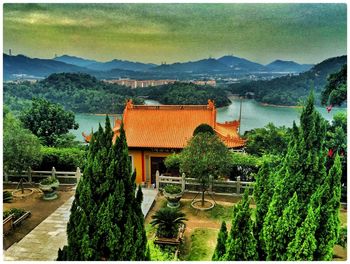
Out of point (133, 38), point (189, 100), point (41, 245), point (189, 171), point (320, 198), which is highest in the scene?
point (133, 38)

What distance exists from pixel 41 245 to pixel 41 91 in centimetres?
542

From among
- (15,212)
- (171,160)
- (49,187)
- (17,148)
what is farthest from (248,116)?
(15,212)

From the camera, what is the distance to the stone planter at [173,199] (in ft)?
23.2

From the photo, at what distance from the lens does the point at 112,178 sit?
12.7ft

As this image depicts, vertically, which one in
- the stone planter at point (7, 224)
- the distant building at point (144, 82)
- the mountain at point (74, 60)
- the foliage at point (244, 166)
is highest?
the mountain at point (74, 60)

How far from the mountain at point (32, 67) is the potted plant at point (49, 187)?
2752 millimetres

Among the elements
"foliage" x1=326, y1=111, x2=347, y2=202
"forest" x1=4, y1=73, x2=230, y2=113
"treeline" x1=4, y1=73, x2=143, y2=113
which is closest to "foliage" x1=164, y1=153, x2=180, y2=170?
"forest" x1=4, y1=73, x2=230, y2=113

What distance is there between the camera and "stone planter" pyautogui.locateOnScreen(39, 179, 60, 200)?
7469 mm

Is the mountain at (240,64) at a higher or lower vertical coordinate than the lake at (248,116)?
higher

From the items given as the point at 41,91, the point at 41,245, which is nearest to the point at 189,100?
A: the point at 41,91

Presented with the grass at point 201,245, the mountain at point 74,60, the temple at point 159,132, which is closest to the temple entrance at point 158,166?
the temple at point 159,132

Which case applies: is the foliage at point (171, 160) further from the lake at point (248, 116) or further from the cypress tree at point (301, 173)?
the cypress tree at point (301, 173)

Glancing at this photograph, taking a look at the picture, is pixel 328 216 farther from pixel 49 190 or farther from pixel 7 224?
pixel 49 190

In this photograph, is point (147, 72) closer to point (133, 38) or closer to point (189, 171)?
point (133, 38)
